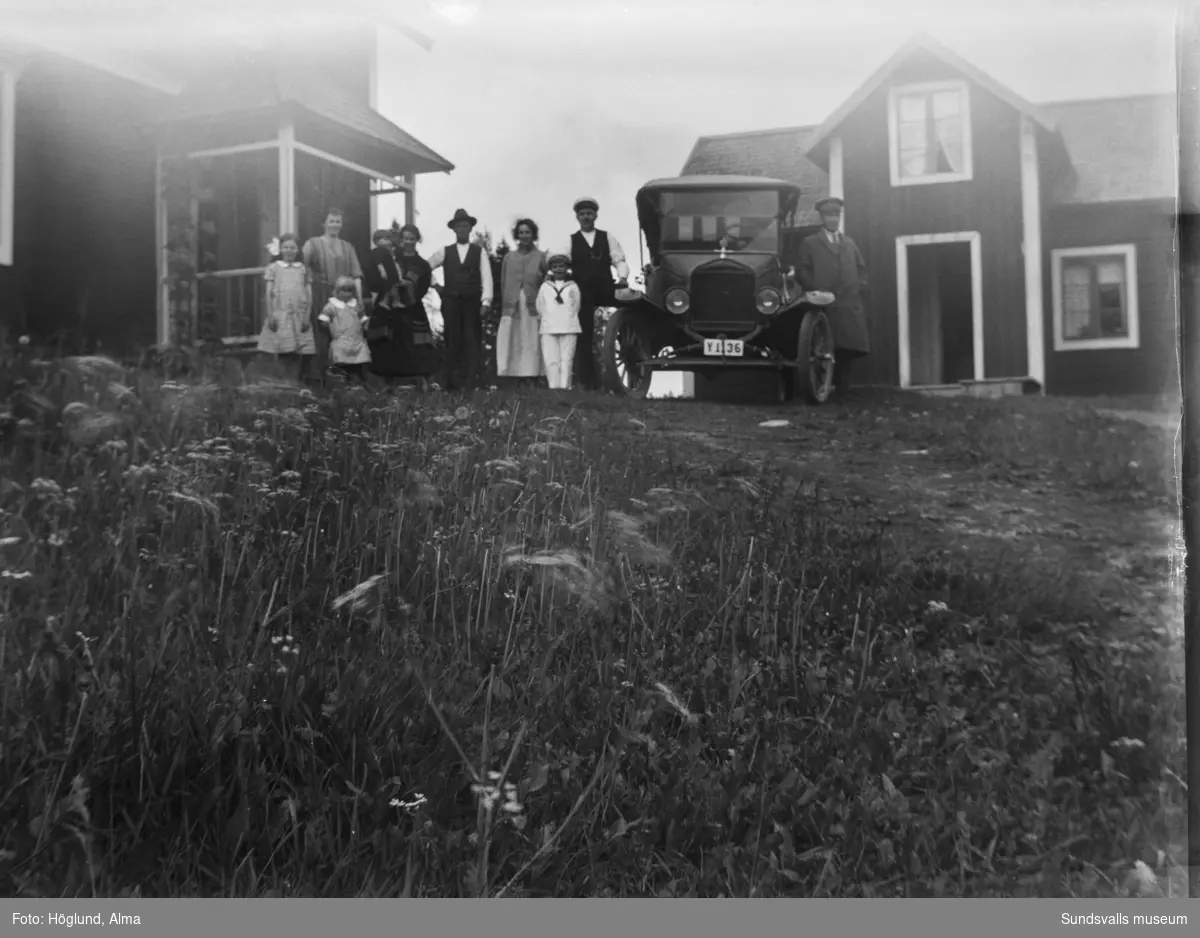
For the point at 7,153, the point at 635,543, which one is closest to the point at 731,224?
the point at 635,543

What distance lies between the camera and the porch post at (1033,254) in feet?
11.1

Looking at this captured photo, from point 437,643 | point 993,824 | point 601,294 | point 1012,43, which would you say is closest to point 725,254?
point 601,294

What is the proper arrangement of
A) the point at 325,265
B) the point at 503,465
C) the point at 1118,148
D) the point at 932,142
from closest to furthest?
the point at 503,465
the point at 1118,148
the point at 325,265
the point at 932,142

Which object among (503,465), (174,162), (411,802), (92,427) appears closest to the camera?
(411,802)

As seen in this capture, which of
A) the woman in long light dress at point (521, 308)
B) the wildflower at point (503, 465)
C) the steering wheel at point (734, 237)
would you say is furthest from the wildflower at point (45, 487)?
the steering wheel at point (734, 237)

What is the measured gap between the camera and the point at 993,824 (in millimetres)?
2246

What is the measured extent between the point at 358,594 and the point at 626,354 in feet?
4.42

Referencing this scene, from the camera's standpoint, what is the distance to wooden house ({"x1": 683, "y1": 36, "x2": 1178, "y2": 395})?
2773mm

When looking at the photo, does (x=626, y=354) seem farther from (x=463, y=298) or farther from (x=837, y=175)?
(x=837, y=175)

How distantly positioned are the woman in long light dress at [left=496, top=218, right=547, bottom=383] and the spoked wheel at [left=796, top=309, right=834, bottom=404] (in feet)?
2.61

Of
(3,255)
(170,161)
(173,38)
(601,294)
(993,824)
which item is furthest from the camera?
(3,255)

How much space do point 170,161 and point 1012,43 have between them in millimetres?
2585

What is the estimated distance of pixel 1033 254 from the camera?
3.49 metres

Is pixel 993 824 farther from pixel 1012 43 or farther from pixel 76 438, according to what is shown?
pixel 76 438
